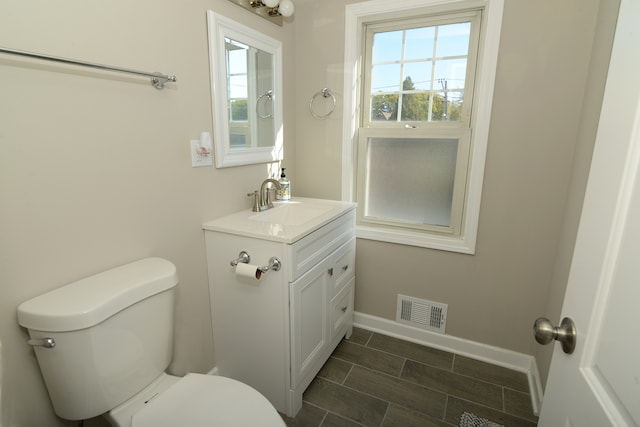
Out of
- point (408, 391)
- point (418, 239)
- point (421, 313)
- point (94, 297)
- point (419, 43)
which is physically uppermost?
point (419, 43)

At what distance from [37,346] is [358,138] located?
74.7 inches

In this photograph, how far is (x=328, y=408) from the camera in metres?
1.70

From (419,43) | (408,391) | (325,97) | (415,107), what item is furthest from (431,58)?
(408,391)

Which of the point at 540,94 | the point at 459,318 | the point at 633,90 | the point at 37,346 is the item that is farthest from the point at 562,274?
the point at 37,346

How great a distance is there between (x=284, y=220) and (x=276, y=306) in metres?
0.56

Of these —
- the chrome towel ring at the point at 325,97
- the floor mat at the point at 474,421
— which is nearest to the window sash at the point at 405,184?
the chrome towel ring at the point at 325,97

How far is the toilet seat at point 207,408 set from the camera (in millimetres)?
1065

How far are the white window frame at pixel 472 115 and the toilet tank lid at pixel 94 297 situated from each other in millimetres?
1370

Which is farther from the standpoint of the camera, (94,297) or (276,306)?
(276,306)

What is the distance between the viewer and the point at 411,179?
2.15 meters

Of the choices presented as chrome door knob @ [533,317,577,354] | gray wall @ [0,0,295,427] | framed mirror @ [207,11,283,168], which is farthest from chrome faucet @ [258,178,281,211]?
chrome door knob @ [533,317,577,354]

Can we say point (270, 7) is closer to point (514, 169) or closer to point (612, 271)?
point (514, 169)

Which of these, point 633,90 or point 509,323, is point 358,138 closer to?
point 509,323

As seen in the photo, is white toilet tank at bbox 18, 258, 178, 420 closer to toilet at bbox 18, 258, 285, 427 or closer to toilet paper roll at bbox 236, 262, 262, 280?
toilet at bbox 18, 258, 285, 427
